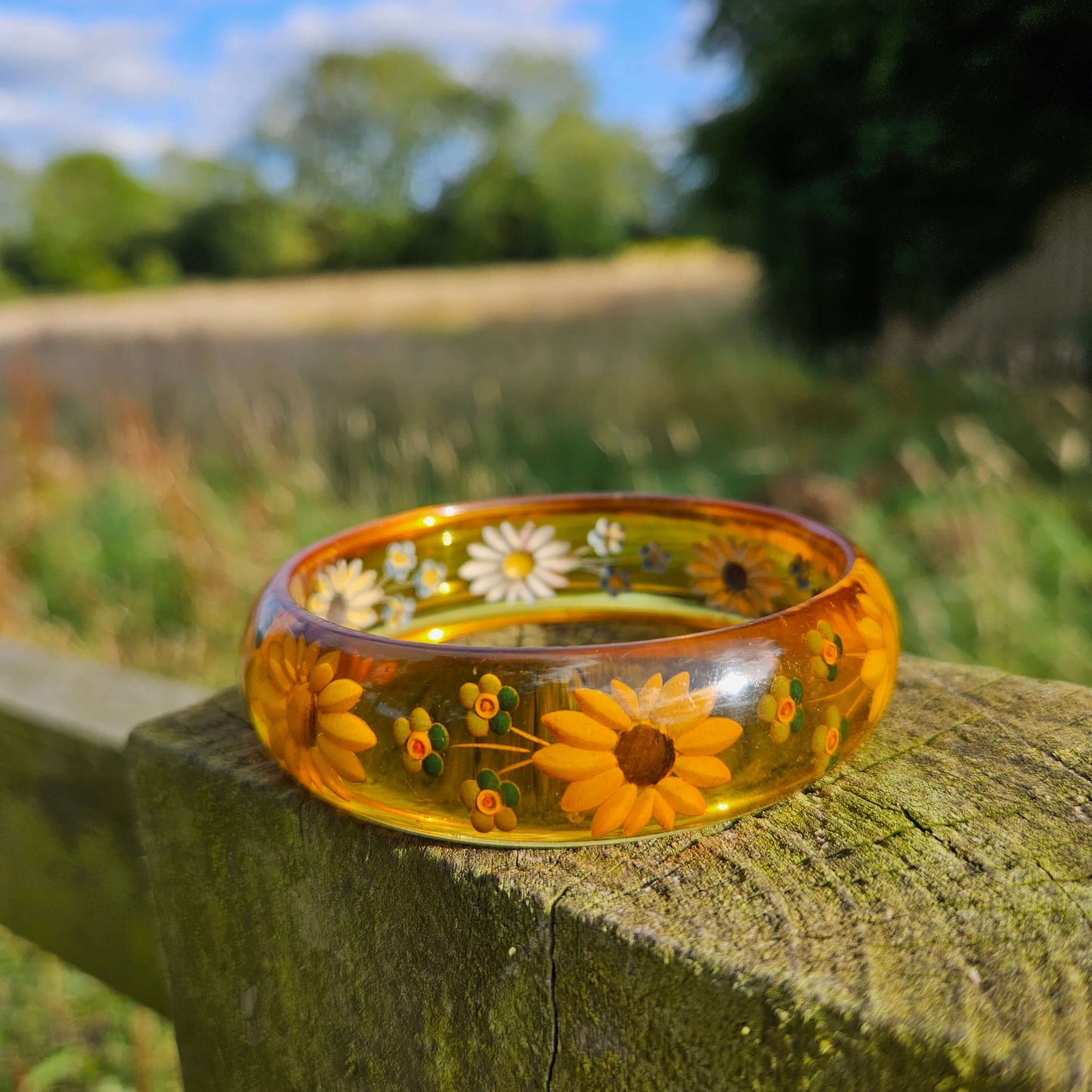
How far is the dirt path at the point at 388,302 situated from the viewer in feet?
25.9

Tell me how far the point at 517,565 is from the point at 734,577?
223mm

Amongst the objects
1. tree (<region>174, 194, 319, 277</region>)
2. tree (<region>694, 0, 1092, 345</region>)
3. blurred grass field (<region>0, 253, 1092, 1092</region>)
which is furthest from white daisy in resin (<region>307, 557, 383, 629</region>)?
tree (<region>174, 194, 319, 277</region>)

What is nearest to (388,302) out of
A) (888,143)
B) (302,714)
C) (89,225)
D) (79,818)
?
(888,143)

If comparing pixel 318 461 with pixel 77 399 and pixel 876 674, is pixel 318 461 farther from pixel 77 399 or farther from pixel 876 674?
pixel 876 674

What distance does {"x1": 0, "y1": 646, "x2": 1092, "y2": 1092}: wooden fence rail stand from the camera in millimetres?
474

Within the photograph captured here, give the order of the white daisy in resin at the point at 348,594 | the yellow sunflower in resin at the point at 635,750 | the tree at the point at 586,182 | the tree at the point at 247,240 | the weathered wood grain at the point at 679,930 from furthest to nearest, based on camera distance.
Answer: the tree at the point at 247,240
the tree at the point at 586,182
the white daisy in resin at the point at 348,594
the yellow sunflower in resin at the point at 635,750
the weathered wood grain at the point at 679,930

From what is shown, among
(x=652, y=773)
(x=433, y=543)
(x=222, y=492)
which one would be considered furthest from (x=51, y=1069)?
(x=222, y=492)

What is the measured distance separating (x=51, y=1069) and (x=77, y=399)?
12.6 feet

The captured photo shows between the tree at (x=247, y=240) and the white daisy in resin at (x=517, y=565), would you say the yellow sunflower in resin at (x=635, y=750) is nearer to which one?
the white daisy in resin at (x=517, y=565)

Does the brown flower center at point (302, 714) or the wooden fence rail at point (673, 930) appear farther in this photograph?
the brown flower center at point (302, 714)

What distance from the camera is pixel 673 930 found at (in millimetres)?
529

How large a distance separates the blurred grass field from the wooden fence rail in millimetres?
982

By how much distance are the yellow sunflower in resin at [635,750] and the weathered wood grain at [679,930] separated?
1.5 inches

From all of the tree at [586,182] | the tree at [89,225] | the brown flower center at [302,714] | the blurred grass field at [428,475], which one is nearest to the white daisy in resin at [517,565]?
the brown flower center at [302,714]
